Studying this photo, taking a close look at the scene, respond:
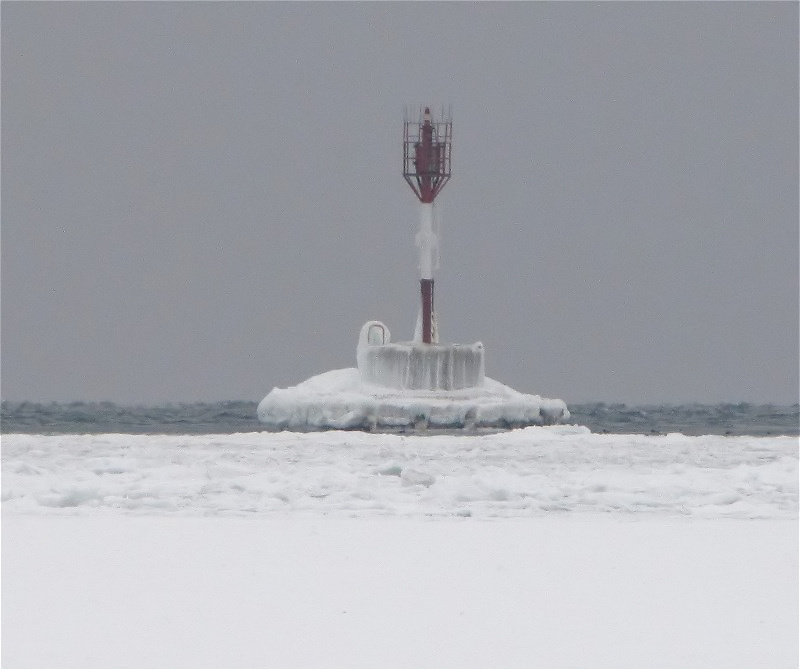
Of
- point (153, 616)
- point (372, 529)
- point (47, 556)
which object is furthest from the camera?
point (372, 529)

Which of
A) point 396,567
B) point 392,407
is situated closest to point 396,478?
point 396,567

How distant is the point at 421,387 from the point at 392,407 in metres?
1.05

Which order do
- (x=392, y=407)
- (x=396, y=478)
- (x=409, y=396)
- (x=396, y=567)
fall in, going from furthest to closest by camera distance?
(x=409, y=396) < (x=392, y=407) < (x=396, y=478) < (x=396, y=567)

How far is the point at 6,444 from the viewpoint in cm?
1398

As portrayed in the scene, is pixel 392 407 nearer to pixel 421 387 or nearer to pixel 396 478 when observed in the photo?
pixel 421 387

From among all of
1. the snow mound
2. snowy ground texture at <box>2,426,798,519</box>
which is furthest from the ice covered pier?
snowy ground texture at <box>2,426,798,519</box>

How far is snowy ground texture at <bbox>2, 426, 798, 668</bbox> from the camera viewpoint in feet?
17.1

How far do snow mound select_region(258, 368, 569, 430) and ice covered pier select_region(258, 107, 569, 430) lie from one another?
0.03 metres

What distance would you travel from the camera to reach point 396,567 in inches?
259

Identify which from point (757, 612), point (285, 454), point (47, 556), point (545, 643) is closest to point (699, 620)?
point (757, 612)

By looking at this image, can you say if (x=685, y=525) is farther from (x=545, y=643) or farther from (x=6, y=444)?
(x=6, y=444)

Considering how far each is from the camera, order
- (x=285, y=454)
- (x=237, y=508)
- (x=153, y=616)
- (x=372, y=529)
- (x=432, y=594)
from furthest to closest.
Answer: (x=285, y=454) → (x=237, y=508) → (x=372, y=529) → (x=432, y=594) → (x=153, y=616)

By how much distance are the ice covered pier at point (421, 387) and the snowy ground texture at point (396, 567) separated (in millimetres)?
20664

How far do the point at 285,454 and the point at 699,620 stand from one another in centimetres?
845
